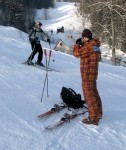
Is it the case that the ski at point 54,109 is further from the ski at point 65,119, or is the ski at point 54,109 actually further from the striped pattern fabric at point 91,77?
the striped pattern fabric at point 91,77

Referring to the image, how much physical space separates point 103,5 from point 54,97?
70.8 ft

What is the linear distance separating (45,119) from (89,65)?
1426mm

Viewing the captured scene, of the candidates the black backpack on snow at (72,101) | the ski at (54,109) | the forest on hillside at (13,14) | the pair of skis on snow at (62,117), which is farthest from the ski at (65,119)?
the forest on hillside at (13,14)

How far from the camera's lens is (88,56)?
6.56 meters

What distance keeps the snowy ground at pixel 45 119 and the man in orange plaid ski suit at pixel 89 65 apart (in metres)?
0.32

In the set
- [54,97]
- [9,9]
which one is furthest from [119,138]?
[9,9]

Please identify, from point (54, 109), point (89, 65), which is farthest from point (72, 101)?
point (89, 65)

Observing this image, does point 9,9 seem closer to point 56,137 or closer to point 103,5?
point 103,5

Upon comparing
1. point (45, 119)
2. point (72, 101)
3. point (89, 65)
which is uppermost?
point (89, 65)

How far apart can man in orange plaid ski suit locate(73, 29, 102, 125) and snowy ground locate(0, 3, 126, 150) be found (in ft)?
1.05

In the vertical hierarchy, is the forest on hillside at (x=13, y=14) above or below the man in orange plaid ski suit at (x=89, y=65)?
below

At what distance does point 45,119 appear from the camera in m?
6.75

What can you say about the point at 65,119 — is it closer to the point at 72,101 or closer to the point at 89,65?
the point at 72,101

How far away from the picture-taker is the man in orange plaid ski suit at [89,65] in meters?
6.48
